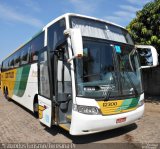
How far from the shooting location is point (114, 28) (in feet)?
23.7

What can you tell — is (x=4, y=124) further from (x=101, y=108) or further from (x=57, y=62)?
Result: (x=101, y=108)

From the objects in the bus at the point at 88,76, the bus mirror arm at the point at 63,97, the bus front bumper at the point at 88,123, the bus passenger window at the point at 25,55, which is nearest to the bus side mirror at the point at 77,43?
A: the bus at the point at 88,76

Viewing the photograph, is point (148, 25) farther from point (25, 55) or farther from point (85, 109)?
point (85, 109)

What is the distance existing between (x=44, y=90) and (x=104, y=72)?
2008 mm

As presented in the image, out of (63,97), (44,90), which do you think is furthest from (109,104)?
(44,90)

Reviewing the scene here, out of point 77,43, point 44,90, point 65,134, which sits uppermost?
point 77,43

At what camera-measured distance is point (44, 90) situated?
7039 millimetres

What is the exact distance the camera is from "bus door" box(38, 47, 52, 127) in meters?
6.62

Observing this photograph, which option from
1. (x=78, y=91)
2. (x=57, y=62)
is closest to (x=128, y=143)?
(x=78, y=91)

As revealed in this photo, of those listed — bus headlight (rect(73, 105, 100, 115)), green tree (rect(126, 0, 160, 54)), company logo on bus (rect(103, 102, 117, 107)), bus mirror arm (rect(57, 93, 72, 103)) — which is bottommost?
bus headlight (rect(73, 105, 100, 115))

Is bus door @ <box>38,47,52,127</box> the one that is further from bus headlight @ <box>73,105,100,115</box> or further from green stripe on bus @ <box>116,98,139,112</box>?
green stripe on bus @ <box>116,98,139,112</box>

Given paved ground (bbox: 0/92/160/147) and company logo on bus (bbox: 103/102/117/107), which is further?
paved ground (bbox: 0/92/160/147)

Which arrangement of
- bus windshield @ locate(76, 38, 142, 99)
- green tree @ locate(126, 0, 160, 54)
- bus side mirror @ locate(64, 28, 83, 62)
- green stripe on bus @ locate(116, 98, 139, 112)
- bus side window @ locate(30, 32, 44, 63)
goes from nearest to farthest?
bus side mirror @ locate(64, 28, 83, 62)
bus windshield @ locate(76, 38, 142, 99)
green stripe on bus @ locate(116, 98, 139, 112)
bus side window @ locate(30, 32, 44, 63)
green tree @ locate(126, 0, 160, 54)

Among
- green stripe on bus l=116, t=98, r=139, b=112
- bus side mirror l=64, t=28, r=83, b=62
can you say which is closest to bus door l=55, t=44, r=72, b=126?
bus side mirror l=64, t=28, r=83, b=62
